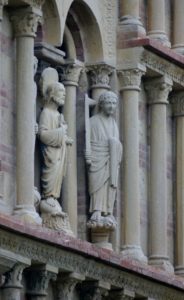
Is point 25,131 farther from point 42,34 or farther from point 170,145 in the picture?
point 170,145

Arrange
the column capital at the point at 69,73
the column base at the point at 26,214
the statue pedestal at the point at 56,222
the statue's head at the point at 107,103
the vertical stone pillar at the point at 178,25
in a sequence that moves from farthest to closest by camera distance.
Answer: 1. the vertical stone pillar at the point at 178,25
2. the statue's head at the point at 107,103
3. the column capital at the point at 69,73
4. the statue pedestal at the point at 56,222
5. the column base at the point at 26,214

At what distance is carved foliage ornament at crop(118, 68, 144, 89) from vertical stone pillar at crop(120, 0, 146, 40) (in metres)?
0.49

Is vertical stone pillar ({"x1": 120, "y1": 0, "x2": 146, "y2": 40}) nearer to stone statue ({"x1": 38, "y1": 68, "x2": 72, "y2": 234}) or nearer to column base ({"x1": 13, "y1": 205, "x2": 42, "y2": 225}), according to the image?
stone statue ({"x1": 38, "y1": 68, "x2": 72, "y2": 234})

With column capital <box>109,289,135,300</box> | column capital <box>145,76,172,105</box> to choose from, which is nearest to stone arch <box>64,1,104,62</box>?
column capital <box>145,76,172,105</box>

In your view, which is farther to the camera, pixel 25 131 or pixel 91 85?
pixel 91 85

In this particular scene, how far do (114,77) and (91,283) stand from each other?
3.31m

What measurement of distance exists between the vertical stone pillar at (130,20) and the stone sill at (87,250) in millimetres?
3294

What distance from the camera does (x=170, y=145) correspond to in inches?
1537

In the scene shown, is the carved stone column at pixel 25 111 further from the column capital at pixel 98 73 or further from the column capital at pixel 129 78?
the column capital at pixel 129 78

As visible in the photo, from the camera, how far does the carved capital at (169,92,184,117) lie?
3909 cm

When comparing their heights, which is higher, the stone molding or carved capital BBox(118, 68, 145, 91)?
carved capital BBox(118, 68, 145, 91)

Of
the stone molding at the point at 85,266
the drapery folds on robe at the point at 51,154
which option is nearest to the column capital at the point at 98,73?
the drapery folds on robe at the point at 51,154

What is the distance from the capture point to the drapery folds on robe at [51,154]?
35.5 metres

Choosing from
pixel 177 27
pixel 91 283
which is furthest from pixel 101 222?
pixel 177 27
